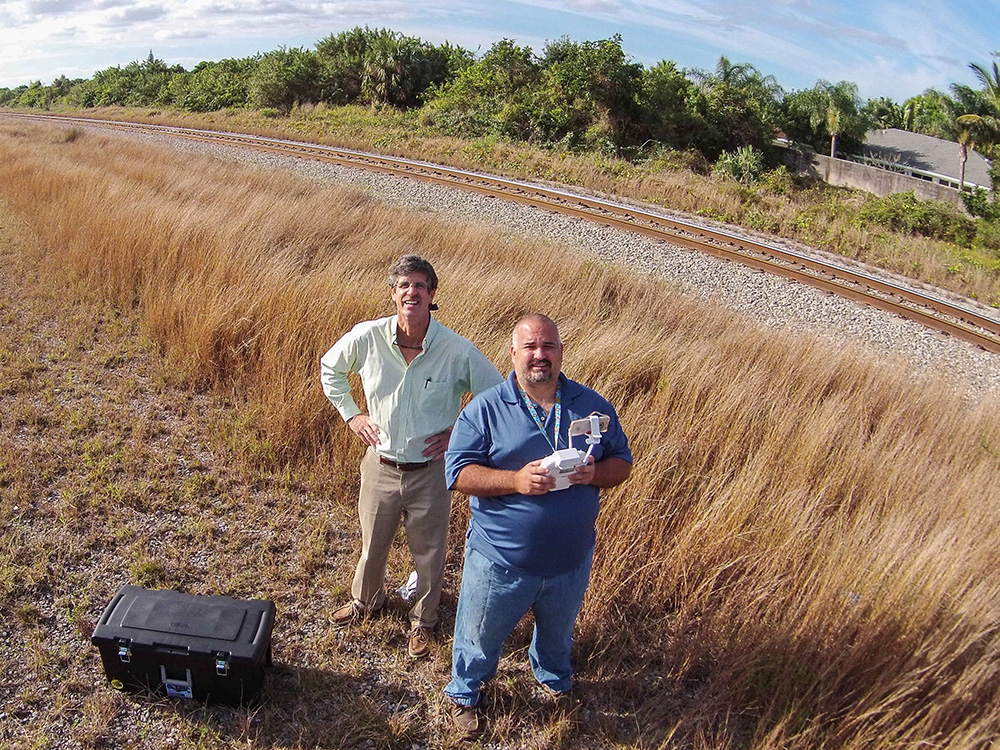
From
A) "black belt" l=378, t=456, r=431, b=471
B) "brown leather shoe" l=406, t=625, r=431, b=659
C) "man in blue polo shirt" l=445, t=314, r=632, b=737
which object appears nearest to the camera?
"man in blue polo shirt" l=445, t=314, r=632, b=737

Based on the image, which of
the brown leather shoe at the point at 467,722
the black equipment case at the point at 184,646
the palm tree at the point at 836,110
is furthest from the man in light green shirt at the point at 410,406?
the palm tree at the point at 836,110

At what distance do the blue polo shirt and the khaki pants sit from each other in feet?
1.93

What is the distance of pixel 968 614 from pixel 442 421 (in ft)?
7.22

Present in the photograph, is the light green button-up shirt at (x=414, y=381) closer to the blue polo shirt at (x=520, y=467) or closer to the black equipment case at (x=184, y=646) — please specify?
the blue polo shirt at (x=520, y=467)

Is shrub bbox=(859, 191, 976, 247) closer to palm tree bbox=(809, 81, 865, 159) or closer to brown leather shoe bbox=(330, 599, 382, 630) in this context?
brown leather shoe bbox=(330, 599, 382, 630)

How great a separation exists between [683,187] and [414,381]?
1294 cm

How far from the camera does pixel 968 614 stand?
8.95 ft

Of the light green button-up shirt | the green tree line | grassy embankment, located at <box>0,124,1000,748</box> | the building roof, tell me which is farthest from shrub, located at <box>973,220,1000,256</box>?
the building roof

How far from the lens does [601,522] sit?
3.60 metres

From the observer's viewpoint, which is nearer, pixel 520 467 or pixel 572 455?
pixel 572 455

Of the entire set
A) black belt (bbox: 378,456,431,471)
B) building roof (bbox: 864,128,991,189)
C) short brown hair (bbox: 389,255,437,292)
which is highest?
building roof (bbox: 864,128,991,189)

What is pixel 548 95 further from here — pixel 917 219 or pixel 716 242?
pixel 716 242

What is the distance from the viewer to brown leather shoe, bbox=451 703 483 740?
9.07 feet

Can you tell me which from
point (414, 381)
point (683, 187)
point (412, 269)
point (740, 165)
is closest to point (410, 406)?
point (414, 381)
